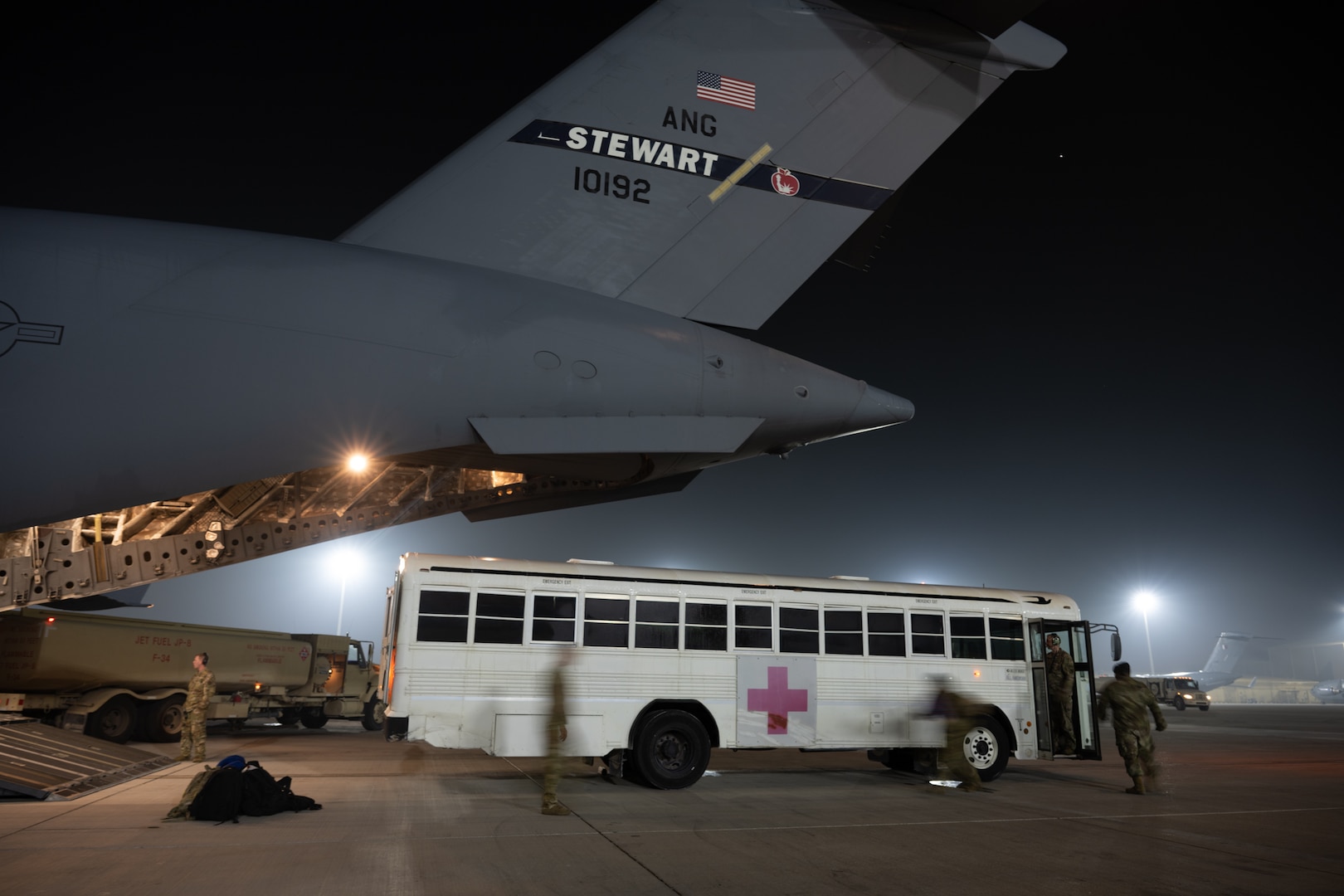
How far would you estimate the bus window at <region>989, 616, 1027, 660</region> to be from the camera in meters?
12.6

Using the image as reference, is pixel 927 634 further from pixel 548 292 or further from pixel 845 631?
pixel 548 292

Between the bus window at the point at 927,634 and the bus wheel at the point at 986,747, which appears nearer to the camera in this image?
the bus wheel at the point at 986,747

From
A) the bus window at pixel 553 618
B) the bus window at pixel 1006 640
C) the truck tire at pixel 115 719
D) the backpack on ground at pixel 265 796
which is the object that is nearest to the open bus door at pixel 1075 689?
the bus window at pixel 1006 640

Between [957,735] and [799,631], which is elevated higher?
[799,631]

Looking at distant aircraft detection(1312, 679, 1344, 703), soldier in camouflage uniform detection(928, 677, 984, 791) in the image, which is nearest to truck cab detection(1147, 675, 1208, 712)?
distant aircraft detection(1312, 679, 1344, 703)

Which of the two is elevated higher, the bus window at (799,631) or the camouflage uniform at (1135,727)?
the bus window at (799,631)

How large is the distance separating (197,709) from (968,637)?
11.9m

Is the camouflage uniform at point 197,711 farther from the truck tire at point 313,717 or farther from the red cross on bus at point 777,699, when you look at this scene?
the truck tire at point 313,717

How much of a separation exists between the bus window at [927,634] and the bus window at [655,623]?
11.9 ft

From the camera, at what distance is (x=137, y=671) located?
17.3m

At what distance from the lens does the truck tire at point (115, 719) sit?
1697 cm

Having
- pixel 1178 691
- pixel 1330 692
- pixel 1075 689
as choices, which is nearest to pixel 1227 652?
pixel 1330 692

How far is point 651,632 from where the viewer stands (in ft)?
36.1

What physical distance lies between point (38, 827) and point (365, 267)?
6.13 metres
